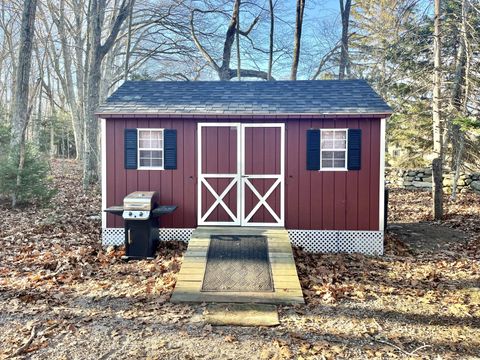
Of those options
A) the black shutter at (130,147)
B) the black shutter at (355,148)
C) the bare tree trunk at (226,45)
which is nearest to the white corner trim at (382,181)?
the black shutter at (355,148)

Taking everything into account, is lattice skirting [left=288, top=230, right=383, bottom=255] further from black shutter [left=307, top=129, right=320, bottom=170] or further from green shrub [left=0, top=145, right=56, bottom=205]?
green shrub [left=0, top=145, right=56, bottom=205]

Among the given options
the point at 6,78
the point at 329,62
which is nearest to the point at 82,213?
the point at 329,62

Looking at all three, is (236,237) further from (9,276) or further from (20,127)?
(20,127)

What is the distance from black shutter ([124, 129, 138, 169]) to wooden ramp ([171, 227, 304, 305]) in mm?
2085

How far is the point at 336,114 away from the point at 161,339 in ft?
17.2

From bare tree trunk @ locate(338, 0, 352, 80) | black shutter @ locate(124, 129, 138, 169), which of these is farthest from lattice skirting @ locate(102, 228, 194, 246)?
bare tree trunk @ locate(338, 0, 352, 80)

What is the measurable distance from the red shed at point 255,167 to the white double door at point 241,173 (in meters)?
0.02

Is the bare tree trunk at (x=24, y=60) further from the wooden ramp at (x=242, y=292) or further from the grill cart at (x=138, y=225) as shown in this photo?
the wooden ramp at (x=242, y=292)

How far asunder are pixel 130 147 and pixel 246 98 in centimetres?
284

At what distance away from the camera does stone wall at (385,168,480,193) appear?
13220mm

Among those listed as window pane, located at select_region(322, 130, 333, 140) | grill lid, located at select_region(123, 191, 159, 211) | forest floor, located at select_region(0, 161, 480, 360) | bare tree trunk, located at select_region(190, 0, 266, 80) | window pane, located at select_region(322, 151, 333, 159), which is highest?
bare tree trunk, located at select_region(190, 0, 266, 80)

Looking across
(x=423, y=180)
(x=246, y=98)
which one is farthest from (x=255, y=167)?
(x=423, y=180)

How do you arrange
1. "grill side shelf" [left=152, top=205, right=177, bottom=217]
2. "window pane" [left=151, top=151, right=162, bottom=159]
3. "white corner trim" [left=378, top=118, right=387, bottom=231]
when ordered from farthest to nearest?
"window pane" [left=151, top=151, right=162, bottom=159] → "white corner trim" [left=378, top=118, right=387, bottom=231] → "grill side shelf" [left=152, top=205, right=177, bottom=217]

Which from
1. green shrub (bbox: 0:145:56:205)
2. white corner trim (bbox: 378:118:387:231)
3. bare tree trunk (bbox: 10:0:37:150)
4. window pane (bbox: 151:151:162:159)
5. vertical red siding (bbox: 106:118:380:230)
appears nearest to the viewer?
white corner trim (bbox: 378:118:387:231)
